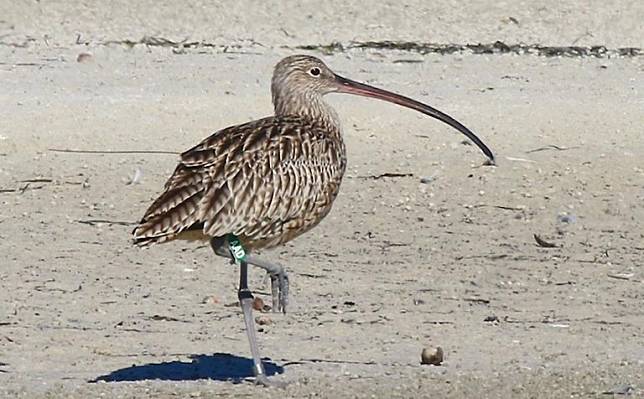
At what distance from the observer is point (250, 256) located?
937 cm

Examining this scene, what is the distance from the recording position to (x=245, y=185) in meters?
9.21

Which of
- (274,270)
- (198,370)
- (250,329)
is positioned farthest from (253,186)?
(198,370)

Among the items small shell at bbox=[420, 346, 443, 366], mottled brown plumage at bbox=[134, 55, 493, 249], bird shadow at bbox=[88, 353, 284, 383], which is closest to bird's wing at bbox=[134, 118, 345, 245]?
mottled brown plumage at bbox=[134, 55, 493, 249]

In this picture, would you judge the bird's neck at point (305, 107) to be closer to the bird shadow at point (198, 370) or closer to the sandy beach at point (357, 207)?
the sandy beach at point (357, 207)

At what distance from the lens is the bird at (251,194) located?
908cm

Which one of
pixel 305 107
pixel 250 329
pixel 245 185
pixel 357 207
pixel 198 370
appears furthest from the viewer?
pixel 357 207

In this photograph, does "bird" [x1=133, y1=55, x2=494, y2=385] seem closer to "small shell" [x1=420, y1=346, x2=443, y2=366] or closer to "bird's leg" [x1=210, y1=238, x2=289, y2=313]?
"bird's leg" [x1=210, y1=238, x2=289, y2=313]

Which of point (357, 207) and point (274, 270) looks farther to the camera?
point (357, 207)

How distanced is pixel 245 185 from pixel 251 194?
5 centimetres

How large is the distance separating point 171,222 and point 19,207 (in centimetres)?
403

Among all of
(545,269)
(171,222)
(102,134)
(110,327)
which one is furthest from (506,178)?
(171,222)

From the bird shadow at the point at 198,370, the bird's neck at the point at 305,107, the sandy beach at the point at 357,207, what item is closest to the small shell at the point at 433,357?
the sandy beach at the point at 357,207

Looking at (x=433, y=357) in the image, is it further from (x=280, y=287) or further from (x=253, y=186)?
(x=253, y=186)

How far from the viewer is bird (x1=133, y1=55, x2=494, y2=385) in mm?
9078
